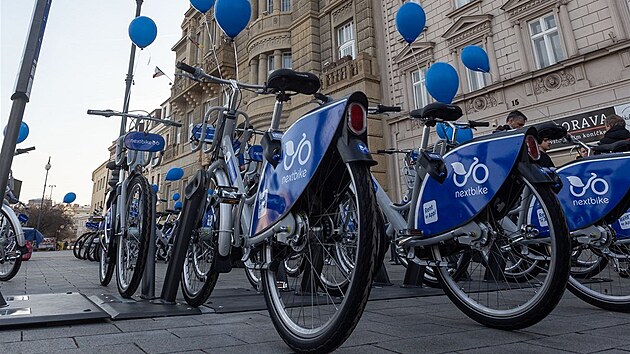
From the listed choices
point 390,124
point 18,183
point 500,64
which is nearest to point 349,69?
point 390,124

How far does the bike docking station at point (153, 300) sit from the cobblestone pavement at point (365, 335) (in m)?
0.12

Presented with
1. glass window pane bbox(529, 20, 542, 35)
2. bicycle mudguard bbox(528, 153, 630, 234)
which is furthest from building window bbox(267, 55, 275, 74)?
bicycle mudguard bbox(528, 153, 630, 234)

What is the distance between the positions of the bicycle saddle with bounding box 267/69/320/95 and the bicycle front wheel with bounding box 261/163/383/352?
704mm

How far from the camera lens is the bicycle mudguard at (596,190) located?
2.99 metres

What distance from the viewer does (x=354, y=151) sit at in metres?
1.67

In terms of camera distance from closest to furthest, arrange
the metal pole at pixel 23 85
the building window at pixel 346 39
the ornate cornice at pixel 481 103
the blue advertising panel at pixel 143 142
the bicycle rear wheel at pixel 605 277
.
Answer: the bicycle rear wheel at pixel 605 277, the metal pole at pixel 23 85, the blue advertising panel at pixel 143 142, the ornate cornice at pixel 481 103, the building window at pixel 346 39

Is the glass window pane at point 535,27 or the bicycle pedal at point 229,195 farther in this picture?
the glass window pane at point 535,27

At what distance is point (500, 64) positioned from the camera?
10.8 meters

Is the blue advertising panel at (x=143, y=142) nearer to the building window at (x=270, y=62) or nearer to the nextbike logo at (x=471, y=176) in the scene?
the nextbike logo at (x=471, y=176)

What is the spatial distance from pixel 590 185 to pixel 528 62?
823cm

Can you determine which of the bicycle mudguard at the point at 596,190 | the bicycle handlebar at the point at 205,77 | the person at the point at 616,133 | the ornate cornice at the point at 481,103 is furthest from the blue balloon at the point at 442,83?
the bicycle handlebar at the point at 205,77

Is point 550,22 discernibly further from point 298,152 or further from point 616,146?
point 298,152

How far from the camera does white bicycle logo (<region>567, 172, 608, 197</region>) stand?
3.09m

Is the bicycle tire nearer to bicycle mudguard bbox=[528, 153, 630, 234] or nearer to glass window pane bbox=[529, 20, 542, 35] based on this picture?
bicycle mudguard bbox=[528, 153, 630, 234]
